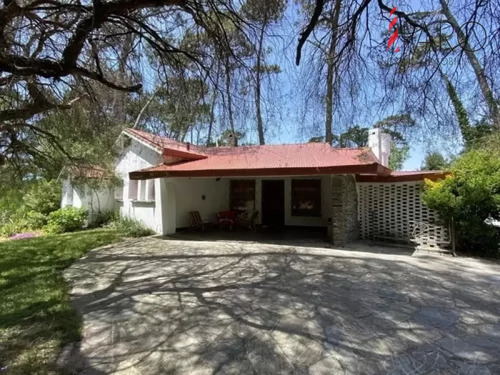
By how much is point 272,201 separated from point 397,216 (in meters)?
6.49

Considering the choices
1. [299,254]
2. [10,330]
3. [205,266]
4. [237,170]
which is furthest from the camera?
[237,170]

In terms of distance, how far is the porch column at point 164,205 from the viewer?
12938 millimetres

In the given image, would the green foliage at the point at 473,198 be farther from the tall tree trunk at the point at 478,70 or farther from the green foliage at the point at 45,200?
the green foliage at the point at 45,200

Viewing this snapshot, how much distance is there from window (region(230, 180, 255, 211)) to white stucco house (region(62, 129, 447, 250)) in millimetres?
51

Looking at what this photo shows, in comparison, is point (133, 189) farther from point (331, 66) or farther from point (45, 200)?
point (331, 66)

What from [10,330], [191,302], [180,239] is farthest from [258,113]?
[180,239]

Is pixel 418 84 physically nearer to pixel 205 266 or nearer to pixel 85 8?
pixel 85 8

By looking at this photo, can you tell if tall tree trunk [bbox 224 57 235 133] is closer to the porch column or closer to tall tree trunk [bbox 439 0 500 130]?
tall tree trunk [bbox 439 0 500 130]

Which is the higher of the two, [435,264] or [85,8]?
[85,8]

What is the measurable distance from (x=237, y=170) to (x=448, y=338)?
8114 millimetres

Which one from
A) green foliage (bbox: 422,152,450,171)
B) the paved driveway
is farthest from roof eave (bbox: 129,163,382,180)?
the paved driveway

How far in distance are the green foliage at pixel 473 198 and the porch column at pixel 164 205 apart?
30.3 feet

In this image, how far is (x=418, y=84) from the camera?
13.7 feet

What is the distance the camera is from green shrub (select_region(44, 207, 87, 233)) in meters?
15.3
